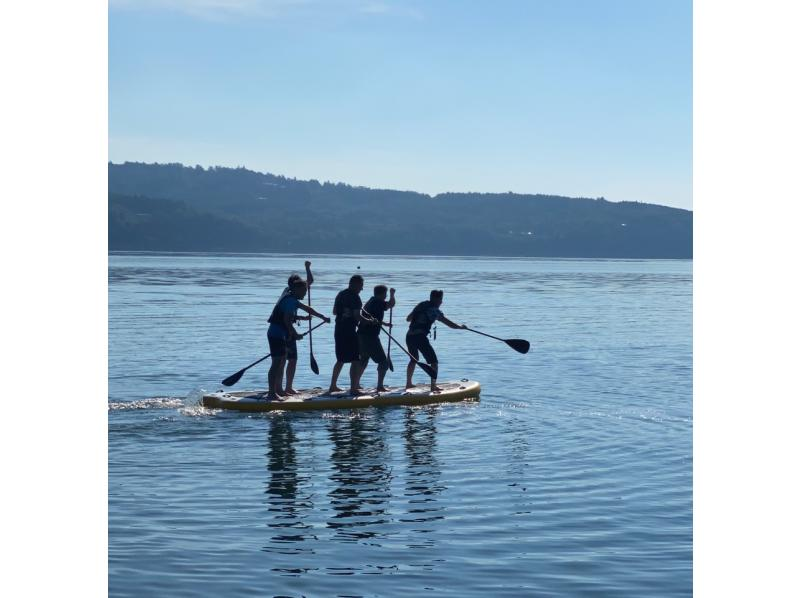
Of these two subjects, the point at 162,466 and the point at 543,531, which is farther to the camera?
the point at 162,466

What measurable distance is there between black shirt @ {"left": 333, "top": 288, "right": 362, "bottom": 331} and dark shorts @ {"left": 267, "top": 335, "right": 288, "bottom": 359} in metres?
1.10

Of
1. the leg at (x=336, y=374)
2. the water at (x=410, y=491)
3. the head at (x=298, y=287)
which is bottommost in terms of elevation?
the water at (x=410, y=491)

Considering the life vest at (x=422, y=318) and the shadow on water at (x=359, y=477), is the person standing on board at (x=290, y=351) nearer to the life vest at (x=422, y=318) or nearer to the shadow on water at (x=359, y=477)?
the shadow on water at (x=359, y=477)

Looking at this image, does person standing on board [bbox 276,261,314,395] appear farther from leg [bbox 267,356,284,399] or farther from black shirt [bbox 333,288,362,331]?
black shirt [bbox 333,288,362,331]

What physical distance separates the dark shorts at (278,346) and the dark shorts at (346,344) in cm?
109

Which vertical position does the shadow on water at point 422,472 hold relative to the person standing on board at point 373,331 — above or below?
below

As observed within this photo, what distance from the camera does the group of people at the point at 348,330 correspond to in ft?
55.8

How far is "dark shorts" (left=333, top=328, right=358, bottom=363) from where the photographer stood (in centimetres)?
1794

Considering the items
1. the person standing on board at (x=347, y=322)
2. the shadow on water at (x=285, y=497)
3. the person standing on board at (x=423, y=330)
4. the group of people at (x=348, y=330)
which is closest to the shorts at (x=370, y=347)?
the group of people at (x=348, y=330)

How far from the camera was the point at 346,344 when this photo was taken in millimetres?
17969

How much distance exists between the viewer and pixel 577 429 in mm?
17234
